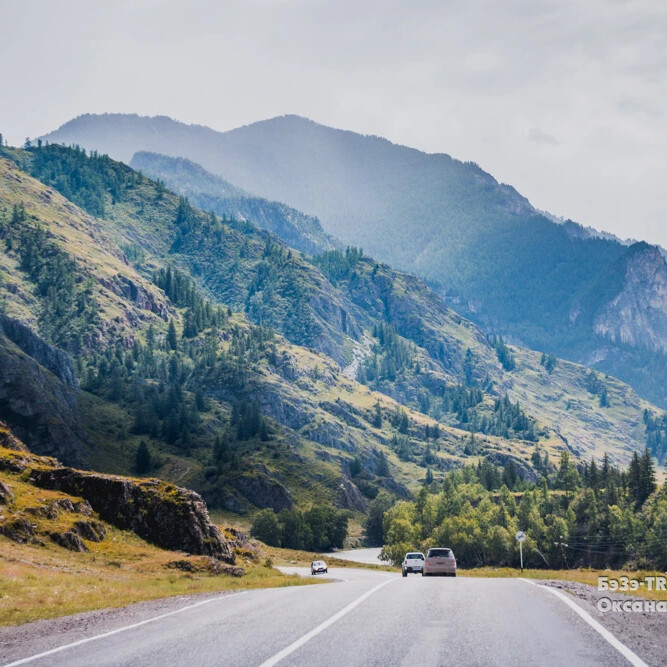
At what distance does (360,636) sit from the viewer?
19.5 metres

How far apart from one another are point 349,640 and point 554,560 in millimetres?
196060

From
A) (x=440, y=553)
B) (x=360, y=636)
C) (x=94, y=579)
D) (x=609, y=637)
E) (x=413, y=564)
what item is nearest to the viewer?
(x=609, y=637)

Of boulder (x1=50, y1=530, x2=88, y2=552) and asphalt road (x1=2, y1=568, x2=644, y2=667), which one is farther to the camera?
boulder (x1=50, y1=530, x2=88, y2=552)

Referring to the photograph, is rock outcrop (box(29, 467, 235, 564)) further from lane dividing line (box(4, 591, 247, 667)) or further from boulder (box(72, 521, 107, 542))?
lane dividing line (box(4, 591, 247, 667))

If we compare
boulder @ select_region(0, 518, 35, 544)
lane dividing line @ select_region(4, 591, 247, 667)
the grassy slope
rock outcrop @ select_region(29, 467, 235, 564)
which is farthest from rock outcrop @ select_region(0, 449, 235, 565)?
lane dividing line @ select_region(4, 591, 247, 667)

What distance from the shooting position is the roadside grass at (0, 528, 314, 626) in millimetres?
33406

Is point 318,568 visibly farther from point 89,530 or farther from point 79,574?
point 79,574

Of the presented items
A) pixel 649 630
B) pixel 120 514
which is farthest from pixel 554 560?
pixel 649 630

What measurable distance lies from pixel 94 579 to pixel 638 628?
36.4 meters

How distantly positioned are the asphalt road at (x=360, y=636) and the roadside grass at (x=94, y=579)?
9.08m

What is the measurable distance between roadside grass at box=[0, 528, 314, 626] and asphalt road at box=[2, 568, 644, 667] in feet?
29.8

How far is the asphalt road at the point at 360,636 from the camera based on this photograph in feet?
55.9

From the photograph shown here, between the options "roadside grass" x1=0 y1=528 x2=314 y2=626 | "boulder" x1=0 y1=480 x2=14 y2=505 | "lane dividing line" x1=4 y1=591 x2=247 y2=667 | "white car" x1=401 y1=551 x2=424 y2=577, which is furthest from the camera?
"white car" x1=401 y1=551 x2=424 y2=577

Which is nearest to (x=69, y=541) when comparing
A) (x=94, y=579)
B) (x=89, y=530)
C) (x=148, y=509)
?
(x=89, y=530)
